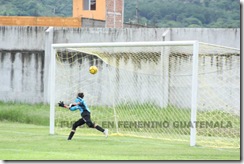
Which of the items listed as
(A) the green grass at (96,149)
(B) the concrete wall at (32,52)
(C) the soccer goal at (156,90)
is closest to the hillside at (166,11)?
(B) the concrete wall at (32,52)

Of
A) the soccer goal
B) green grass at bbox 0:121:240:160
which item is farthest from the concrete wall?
green grass at bbox 0:121:240:160

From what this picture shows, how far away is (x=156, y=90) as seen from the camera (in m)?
26.2

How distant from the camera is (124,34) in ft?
102

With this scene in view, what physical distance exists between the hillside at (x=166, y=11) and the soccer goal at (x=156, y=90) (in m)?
34.1

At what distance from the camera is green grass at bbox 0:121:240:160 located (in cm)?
1633

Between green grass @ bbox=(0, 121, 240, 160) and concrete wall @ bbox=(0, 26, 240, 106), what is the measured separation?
863cm

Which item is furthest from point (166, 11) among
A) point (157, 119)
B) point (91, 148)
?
point (91, 148)

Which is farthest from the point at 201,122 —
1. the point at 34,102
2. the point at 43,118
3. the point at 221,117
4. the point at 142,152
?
the point at 34,102

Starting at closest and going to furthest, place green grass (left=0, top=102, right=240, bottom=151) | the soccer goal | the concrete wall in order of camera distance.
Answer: green grass (left=0, top=102, right=240, bottom=151), the soccer goal, the concrete wall

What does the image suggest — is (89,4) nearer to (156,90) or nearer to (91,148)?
(156,90)

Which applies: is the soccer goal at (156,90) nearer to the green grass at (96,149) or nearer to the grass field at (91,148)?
the grass field at (91,148)

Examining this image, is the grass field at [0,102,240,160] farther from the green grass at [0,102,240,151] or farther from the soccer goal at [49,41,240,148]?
the soccer goal at [49,41,240,148]

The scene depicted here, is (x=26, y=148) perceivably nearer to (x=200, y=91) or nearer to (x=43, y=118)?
(x=200, y=91)

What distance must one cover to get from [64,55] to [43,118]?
289 centimetres
